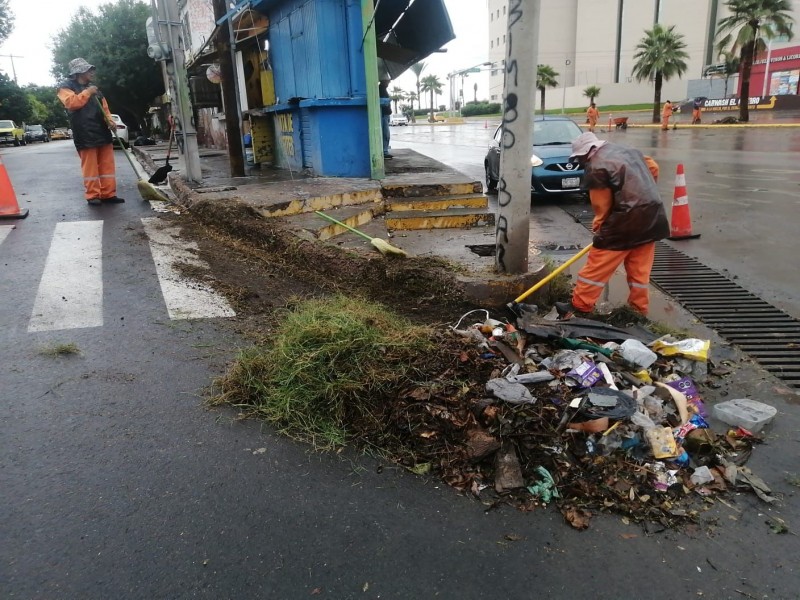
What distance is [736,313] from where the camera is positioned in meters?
5.29

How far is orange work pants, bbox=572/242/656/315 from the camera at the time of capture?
4777 mm

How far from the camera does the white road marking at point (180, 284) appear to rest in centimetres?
489

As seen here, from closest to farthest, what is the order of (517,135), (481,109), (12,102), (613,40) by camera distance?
1. (517,135)
2. (12,102)
3. (613,40)
4. (481,109)

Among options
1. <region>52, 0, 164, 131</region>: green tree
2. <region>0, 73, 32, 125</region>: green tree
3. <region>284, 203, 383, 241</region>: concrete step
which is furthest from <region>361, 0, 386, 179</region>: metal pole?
<region>0, 73, 32, 125</region>: green tree

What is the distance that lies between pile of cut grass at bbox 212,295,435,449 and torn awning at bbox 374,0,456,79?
977cm

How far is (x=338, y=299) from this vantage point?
15.1ft

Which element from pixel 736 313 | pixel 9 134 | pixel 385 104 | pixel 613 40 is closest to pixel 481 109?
pixel 613 40

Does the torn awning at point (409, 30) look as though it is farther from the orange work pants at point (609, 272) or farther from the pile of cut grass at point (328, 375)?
the pile of cut grass at point (328, 375)

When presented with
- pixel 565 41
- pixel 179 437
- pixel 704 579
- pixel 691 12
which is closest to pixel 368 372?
pixel 179 437

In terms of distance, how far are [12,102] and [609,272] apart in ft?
204

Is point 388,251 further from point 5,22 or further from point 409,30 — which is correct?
point 5,22

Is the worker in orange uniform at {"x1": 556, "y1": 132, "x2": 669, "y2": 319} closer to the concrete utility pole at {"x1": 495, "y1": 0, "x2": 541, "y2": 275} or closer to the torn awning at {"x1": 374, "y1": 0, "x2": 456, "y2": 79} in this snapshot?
the concrete utility pole at {"x1": 495, "y1": 0, "x2": 541, "y2": 275}

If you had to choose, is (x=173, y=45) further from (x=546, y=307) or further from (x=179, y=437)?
(x=179, y=437)

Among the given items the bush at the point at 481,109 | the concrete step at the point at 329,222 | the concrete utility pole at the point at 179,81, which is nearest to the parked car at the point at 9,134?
the concrete utility pole at the point at 179,81
